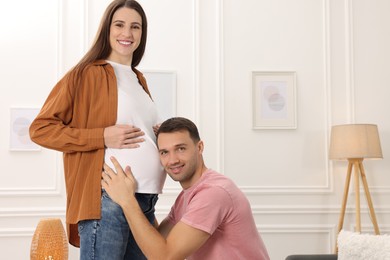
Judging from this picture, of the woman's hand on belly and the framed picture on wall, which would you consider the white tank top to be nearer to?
the woman's hand on belly

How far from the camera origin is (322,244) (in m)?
3.98

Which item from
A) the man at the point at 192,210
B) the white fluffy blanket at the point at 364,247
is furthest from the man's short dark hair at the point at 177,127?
the white fluffy blanket at the point at 364,247

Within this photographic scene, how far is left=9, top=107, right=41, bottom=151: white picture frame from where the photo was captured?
3781 mm

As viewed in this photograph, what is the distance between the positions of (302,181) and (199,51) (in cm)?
130

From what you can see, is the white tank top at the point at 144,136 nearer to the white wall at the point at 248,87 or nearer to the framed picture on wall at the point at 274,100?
the white wall at the point at 248,87

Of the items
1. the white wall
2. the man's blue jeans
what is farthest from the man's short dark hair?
the white wall

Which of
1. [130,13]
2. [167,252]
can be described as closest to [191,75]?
[130,13]

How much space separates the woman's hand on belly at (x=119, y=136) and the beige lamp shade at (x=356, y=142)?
2271 millimetres

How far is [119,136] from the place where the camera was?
1.73 m

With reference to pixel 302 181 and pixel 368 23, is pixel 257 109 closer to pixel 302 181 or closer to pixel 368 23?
pixel 302 181

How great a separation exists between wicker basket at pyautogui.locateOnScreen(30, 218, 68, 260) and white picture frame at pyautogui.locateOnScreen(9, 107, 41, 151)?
1.73 metres

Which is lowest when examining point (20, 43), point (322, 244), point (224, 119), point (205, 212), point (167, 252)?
point (322, 244)

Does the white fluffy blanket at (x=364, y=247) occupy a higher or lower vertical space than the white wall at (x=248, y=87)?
lower

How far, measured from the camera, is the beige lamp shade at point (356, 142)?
3.61 metres
